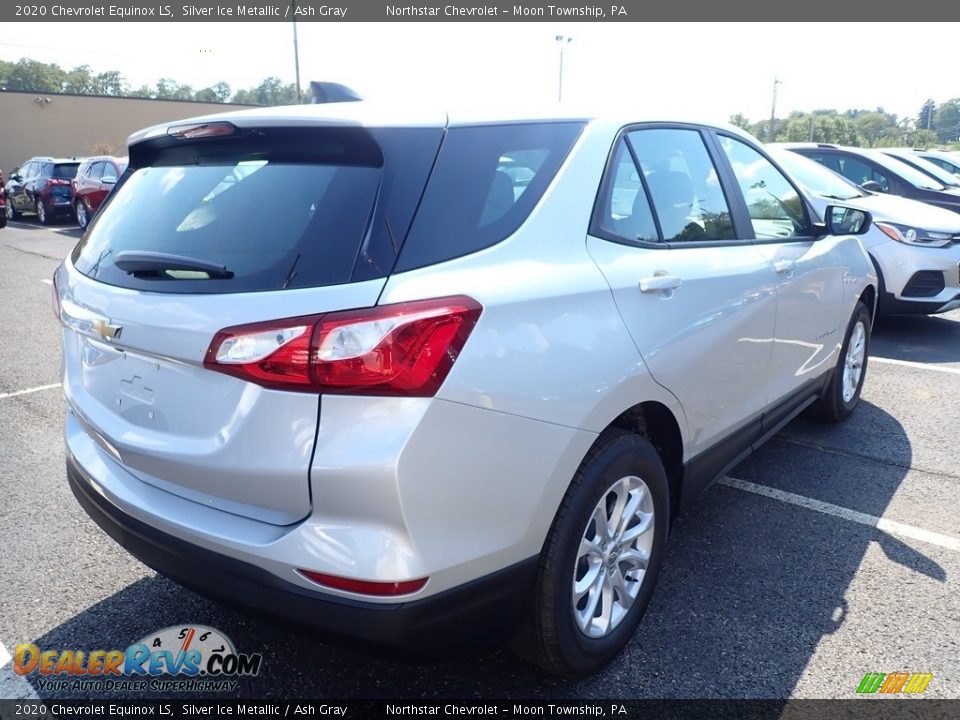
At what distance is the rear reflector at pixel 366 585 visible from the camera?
6.12ft

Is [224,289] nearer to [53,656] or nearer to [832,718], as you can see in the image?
[53,656]

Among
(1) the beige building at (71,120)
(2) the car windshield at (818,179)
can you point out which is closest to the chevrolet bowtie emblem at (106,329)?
(2) the car windshield at (818,179)

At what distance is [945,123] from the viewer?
329 ft

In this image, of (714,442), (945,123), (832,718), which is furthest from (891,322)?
(945,123)

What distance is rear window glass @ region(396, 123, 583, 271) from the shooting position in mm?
2014

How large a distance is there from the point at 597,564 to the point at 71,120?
137 feet

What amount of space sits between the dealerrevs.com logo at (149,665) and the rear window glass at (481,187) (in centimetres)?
154

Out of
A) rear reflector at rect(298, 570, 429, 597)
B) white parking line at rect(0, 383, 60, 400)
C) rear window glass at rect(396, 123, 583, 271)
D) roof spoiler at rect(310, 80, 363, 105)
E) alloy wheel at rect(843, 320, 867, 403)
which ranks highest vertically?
roof spoiler at rect(310, 80, 363, 105)

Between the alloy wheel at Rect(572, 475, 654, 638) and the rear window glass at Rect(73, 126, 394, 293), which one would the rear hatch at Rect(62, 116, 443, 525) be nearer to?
the rear window glass at Rect(73, 126, 394, 293)

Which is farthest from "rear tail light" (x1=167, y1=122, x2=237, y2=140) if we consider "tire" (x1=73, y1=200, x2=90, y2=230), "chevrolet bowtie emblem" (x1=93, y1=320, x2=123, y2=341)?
"tire" (x1=73, y1=200, x2=90, y2=230)

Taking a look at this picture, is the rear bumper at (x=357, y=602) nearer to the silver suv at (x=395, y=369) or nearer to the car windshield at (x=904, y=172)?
the silver suv at (x=395, y=369)

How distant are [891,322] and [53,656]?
8231 mm

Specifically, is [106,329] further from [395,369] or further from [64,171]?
[64,171]

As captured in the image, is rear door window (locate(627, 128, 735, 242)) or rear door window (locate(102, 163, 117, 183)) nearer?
rear door window (locate(627, 128, 735, 242))
